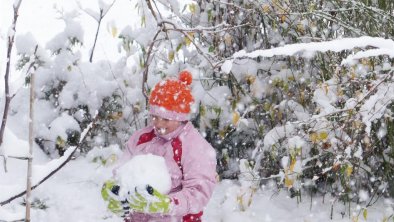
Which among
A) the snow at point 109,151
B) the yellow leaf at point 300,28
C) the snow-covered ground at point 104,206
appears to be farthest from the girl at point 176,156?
the yellow leaf at point 300,28

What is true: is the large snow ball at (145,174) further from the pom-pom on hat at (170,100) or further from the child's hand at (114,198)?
the pom-pom on hat at (170,100)

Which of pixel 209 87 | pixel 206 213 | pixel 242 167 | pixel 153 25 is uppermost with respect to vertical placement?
pixel 153 25

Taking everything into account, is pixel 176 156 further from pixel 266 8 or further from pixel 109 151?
pixel 109 151

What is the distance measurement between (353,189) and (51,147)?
8.66 ft

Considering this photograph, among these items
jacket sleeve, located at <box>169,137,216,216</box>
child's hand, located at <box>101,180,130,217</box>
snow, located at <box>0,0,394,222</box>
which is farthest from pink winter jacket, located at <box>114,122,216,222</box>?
snow, located at <box>0,0,394,222</box>

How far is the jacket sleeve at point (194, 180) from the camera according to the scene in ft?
8.31

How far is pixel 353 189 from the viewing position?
435 centimetres

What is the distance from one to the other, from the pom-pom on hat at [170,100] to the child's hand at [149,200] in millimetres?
405

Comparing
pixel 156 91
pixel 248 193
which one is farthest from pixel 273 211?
pixel 156 91

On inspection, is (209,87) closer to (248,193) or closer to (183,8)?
(183,8)

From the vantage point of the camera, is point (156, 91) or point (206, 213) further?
point (206, 213)

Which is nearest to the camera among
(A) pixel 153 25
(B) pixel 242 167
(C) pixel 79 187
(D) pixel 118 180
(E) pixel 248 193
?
A: (D) pixel 118 180

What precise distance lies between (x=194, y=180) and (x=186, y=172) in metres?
A: 0.06

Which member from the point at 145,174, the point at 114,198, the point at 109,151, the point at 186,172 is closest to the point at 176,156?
the point at 186,172
